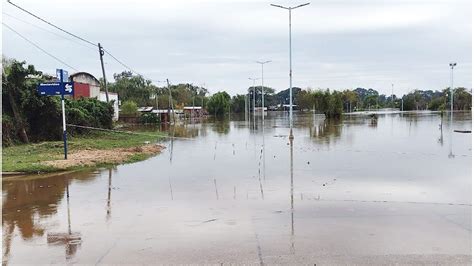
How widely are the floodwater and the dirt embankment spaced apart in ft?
4.26

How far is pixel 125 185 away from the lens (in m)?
12.9

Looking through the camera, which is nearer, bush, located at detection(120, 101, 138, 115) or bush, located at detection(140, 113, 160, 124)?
bush, located at detection(140, 113, 160, 124)

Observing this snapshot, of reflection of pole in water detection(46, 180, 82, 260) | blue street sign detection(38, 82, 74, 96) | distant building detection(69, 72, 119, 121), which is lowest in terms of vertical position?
reflection of pole in water detection(46, 180, 82, 260)

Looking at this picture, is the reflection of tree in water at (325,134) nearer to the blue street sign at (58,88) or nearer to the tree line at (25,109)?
the blue street sign at (58,88)

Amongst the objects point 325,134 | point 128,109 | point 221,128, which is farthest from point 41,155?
point 128,109

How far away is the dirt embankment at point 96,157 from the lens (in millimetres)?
16469

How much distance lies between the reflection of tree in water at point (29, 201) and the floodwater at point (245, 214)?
0.09 feet

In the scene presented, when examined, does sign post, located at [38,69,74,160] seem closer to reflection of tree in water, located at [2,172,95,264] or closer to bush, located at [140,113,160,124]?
reflection of tree in water, located at [2,172,95,264]

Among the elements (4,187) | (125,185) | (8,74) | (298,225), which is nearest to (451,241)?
(298,225)

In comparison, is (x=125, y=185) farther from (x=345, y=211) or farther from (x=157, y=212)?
(x=345, y=211)

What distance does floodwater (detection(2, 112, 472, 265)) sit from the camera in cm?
672

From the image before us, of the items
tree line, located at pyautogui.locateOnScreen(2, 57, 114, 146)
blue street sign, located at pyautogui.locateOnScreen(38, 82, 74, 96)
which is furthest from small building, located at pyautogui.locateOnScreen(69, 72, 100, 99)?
blue street sign, located at pyautogui.locateOnScreen(38, 82, 74, 96)

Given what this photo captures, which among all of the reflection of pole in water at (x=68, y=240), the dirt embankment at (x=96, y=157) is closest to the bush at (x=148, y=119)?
the dirt embankment at (x=96, y=157)

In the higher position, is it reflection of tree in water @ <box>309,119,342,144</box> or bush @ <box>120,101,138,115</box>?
bush @ <box>120,101,138,115</box>
